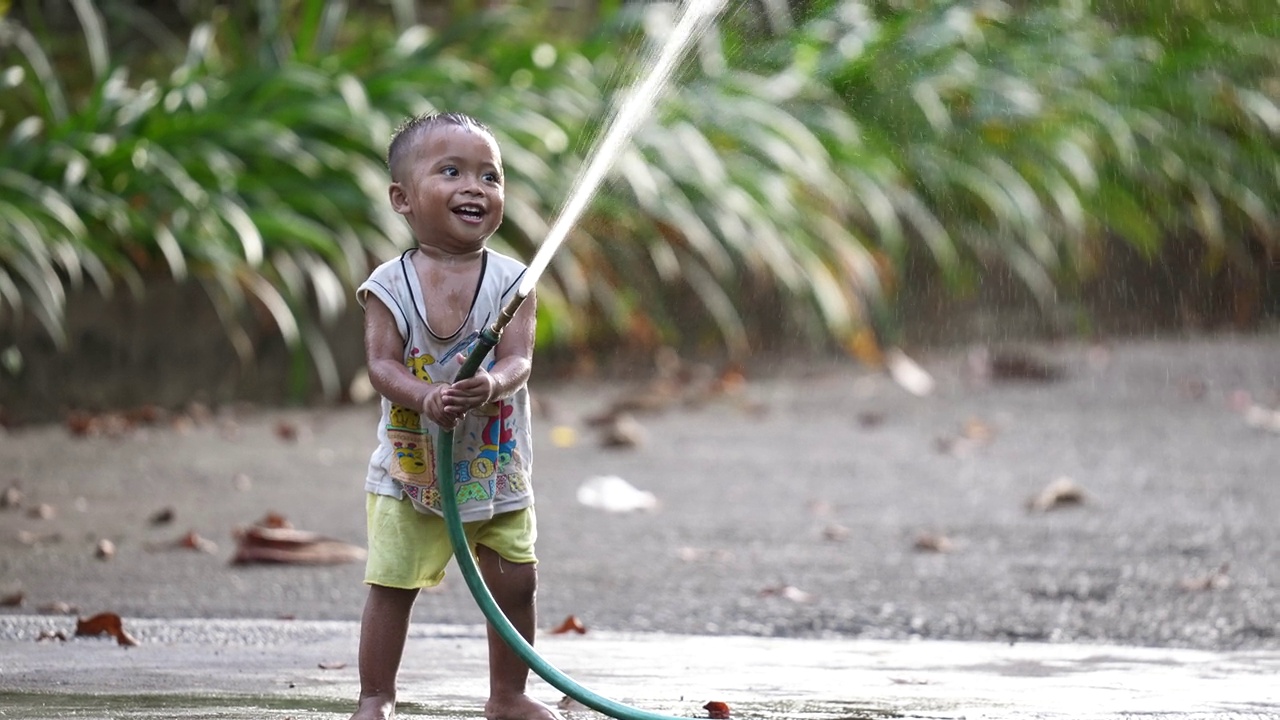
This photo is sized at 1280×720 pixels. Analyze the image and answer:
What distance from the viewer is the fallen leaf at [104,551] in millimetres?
4072

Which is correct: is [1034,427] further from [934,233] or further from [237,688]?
[237,688]

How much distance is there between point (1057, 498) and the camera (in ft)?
16.8

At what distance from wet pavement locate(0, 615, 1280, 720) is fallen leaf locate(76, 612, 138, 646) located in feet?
0.09

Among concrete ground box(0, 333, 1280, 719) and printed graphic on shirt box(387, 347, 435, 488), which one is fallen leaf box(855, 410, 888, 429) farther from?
printed graphic on shirt box(387, 347, 435, 488)

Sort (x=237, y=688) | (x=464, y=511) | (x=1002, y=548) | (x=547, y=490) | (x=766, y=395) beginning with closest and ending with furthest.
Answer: (x=464, y=511) < (x=237, y=688) < (x=1002, y=548) < (x=547, y=490) < (x=766, y=395)

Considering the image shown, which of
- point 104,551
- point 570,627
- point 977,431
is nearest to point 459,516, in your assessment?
point 570,627

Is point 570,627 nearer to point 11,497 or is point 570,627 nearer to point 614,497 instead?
point 614,497

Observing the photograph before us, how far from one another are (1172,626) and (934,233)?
4.79 m

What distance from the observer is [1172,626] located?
3504mm

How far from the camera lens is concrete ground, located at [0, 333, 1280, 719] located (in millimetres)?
2783

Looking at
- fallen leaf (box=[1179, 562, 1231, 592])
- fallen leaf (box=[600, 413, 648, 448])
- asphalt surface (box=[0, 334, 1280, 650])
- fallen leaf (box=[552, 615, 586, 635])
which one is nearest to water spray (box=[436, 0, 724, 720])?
fallen leaf (box=[552, 615, 586, 635])

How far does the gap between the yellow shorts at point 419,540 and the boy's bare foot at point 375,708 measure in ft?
0.52

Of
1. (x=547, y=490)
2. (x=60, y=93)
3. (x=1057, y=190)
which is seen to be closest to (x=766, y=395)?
(x=1057, y=190)

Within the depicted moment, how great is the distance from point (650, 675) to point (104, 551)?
5.79 ft
